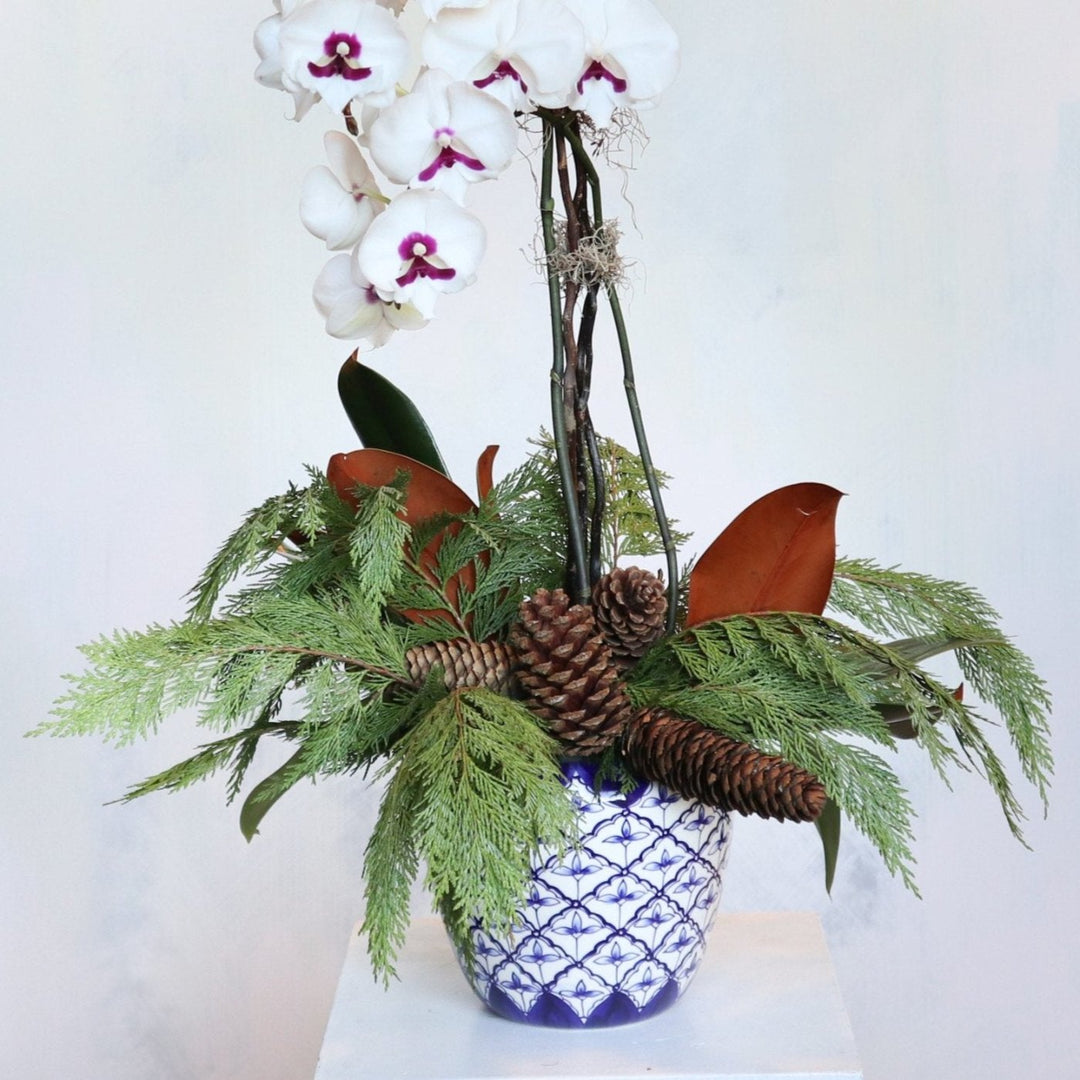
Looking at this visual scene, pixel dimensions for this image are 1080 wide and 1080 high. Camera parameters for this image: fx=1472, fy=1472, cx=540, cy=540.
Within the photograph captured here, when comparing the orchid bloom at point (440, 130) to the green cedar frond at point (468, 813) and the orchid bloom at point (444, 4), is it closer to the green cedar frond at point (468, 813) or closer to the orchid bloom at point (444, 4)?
the orchid bloom at point (444, 4)

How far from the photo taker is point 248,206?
1.65 meters

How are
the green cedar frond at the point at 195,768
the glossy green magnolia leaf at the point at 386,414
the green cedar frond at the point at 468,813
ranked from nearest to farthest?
1. the green cedar frond at the point at 468,813
2. the green cedar frond at the point at 195,768
3. the glossy green magnolia leaf at the point at 386,414

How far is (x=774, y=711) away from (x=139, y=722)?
0.35 meters

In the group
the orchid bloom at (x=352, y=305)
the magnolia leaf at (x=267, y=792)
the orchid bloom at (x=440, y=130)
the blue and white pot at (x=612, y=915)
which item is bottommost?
the blue and white pot at (x=612, y=915)

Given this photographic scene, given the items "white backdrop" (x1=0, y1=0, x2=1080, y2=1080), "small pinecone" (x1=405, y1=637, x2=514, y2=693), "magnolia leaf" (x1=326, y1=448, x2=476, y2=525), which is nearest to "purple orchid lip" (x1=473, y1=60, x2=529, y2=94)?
"magnolia leaf" (x1=326, y1=448, x2=476, y2=525)

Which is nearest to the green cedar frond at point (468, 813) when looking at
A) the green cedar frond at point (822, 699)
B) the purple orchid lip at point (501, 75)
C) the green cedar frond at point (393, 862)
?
the green cedar frond at point (393, 862)

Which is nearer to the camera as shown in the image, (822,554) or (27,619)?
(822,554)

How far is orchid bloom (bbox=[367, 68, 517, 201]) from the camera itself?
79 cm

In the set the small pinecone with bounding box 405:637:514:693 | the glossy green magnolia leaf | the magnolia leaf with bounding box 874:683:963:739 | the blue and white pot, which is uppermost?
the glossy green magnolia leaf

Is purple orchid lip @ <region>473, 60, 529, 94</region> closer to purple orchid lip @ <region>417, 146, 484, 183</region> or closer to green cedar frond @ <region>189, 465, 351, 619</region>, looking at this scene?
purple orchid lip @ <region>417, 146, 484, 183</region>

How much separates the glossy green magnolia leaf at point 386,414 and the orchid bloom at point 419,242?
0.47 ft

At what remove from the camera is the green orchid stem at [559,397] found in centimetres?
86

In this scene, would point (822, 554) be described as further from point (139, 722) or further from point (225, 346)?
point (225, 346)

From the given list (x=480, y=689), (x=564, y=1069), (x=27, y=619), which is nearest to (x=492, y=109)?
(x=480, y=689)
